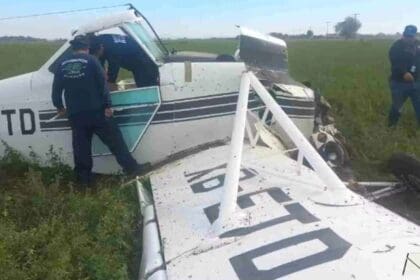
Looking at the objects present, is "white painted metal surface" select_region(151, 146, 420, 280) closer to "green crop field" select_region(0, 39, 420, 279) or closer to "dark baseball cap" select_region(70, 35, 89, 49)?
"green crop field" select_region(0, 39, 420, 279)

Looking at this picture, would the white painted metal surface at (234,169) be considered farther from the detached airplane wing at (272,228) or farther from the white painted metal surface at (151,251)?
the white painted metal surface at (151,251)

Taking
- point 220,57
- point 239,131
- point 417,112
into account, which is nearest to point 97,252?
point 239,131

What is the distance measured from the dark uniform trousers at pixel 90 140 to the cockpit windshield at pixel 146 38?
0.83m

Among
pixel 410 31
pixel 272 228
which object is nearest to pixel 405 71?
pixel 410 31

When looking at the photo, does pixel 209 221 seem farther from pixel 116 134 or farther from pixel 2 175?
pixel 2 175

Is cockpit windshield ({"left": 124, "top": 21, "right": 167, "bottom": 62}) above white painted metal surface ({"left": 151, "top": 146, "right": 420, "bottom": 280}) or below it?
above

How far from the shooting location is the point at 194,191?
14.8ft

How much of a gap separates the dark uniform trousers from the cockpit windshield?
83cm

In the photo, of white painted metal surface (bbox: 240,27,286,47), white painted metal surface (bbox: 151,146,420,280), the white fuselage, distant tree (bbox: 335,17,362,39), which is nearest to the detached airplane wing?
white painted metal surface (bbox: 151,146,420,280)

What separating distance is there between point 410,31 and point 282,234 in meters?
7.34

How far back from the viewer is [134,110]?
5.97 m

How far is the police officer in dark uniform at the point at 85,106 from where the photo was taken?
5785 mm

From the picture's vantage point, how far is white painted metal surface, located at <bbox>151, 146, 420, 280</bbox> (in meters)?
2.84

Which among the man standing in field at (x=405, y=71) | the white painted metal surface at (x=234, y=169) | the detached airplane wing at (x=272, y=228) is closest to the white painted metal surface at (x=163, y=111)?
the white painted metal surface at (x=234, y=169)
